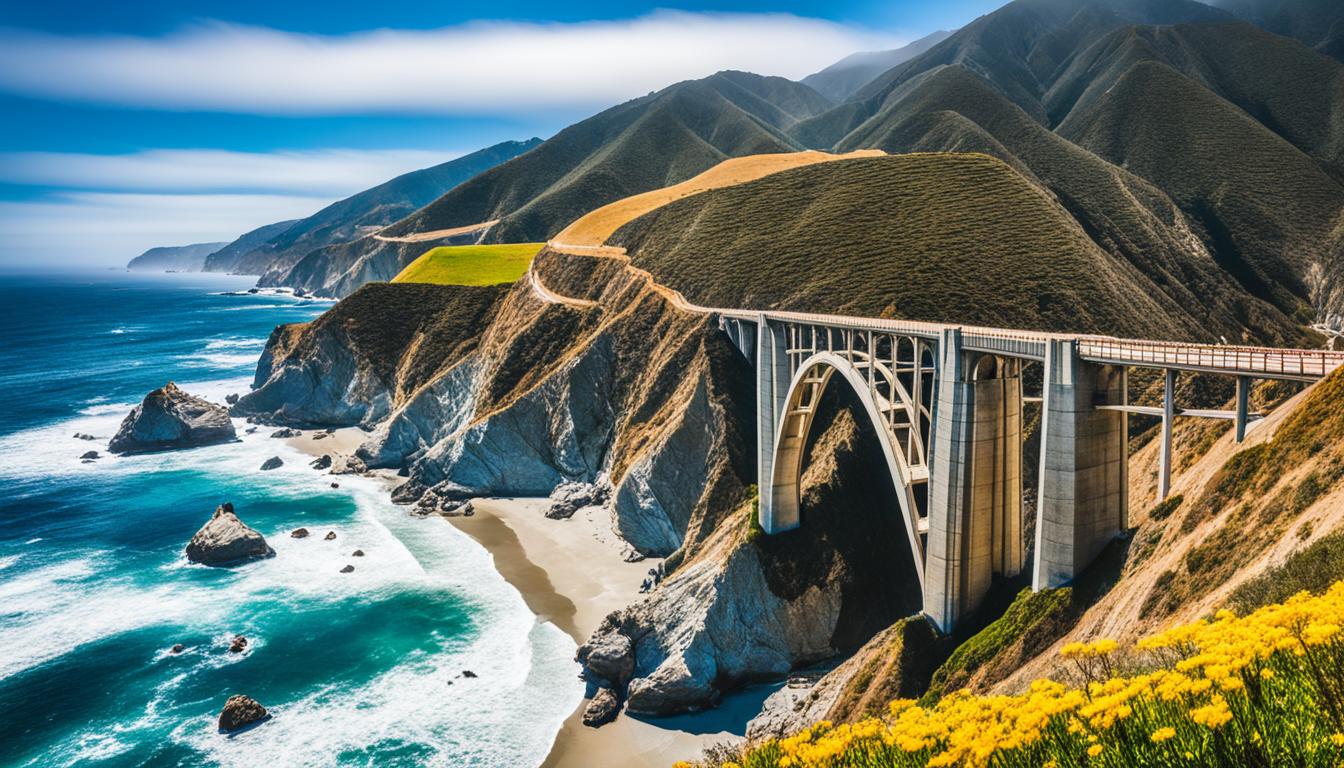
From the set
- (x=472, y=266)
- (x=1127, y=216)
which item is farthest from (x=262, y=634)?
(x=1127, y=216)

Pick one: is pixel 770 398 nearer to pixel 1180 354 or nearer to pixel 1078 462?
pixel 1078 462

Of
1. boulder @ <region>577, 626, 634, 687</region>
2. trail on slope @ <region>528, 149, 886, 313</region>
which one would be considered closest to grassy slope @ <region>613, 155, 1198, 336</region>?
trail on slope @ <region>528, 149, 886, 313</region>

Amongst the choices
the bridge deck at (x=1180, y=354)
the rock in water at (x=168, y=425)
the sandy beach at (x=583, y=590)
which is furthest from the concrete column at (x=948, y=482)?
the rock in water at (x=168, y=425)

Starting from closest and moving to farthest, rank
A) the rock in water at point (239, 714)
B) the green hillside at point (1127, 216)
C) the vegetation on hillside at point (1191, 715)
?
1. the vegetation on hillside at point (1191, 715)
2. the rock in water at point (239, 714)
3. the green hillside at point (1127, 216)

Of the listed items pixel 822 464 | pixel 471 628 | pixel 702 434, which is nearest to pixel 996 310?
pixel 822 464

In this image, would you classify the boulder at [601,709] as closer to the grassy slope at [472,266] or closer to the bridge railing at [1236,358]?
the bridge railing at [1236,358]

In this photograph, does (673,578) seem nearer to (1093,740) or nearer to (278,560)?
(278,560)

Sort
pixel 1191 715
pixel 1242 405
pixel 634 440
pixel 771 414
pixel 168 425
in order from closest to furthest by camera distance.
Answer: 1. pixel 1191 715
2. pixel 1242 405
3. pixel 771 414
4. pixel 634 440
5. pixel 168 425
